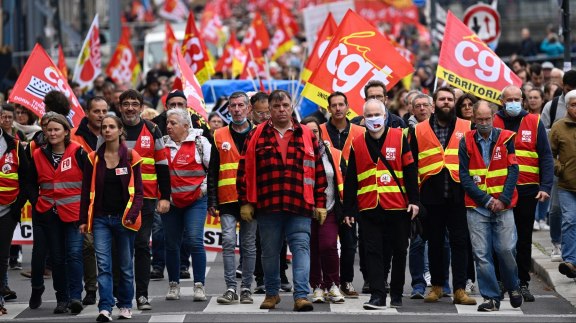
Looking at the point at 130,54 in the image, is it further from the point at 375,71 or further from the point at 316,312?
the point at 316,312

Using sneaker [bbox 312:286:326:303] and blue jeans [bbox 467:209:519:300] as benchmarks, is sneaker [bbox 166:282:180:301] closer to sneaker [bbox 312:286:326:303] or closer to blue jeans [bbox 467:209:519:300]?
sneaker [bbox 312:286:326:303]

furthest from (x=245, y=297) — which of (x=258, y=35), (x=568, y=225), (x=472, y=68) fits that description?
(x=258, y=35)

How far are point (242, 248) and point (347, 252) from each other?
1105 millimetres

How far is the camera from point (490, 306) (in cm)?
1282

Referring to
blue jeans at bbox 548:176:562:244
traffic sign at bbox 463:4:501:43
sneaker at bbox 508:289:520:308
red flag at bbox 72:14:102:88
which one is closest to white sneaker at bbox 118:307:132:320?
sneaker at bbox 508:289:520:308

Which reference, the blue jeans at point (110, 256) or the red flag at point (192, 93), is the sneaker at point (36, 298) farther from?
the red flag at point (192, 93)

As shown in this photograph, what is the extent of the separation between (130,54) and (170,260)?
14.8 metres

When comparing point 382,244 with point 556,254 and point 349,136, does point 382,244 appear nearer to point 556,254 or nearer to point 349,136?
point 349,136

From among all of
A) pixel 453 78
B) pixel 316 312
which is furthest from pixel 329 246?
pixel 453 78

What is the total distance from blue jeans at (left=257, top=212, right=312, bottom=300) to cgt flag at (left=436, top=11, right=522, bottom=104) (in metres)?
3.85

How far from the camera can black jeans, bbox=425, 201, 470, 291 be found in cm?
1343

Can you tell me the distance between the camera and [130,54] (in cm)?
2841

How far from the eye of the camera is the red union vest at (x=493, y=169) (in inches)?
506

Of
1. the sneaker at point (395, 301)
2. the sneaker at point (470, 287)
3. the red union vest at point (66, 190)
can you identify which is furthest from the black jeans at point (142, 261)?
the sneaker at point (470, 287)
